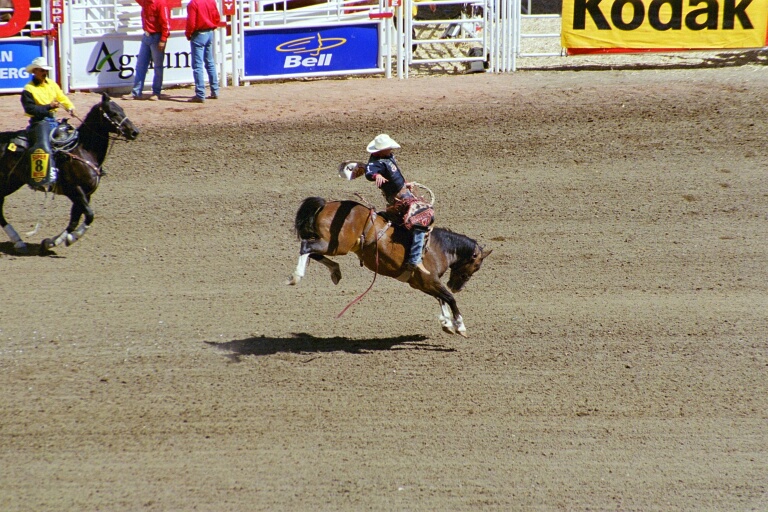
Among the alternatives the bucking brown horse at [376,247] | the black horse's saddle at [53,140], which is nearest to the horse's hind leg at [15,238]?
the black horse's saddle at [53,140]

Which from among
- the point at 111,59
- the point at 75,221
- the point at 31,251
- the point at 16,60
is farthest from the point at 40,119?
the point at 111,59

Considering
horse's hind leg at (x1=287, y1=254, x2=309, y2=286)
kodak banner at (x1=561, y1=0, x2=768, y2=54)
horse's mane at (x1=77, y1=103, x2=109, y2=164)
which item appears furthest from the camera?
kodak banner at (x1=561, y1=0, x2=768, y2=54)

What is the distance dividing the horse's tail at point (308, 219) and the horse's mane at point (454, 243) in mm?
1416

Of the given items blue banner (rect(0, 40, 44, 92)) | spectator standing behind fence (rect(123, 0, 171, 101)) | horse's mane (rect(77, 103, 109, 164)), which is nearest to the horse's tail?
horse's mane (rect(77, 103, 109, 164))

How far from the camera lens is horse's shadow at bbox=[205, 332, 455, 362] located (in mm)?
9047

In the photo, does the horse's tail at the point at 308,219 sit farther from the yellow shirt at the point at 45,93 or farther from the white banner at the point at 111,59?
the white banner at the point at 111,59

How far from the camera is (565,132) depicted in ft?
47.4

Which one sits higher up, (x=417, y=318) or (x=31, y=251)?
(x=31, y=251)

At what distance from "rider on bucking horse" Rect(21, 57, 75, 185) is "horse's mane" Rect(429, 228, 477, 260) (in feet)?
18.1

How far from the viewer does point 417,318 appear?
10023 mm

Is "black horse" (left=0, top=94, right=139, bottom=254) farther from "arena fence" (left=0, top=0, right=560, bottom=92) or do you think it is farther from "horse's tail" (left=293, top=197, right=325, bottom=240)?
"arena fence" (left=0, top=0, right=560, bottom=92)

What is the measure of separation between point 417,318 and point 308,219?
2315 millimetres

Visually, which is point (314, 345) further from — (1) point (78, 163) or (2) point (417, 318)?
(1) point (78, 163)

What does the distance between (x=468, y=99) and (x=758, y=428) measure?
9107mm
